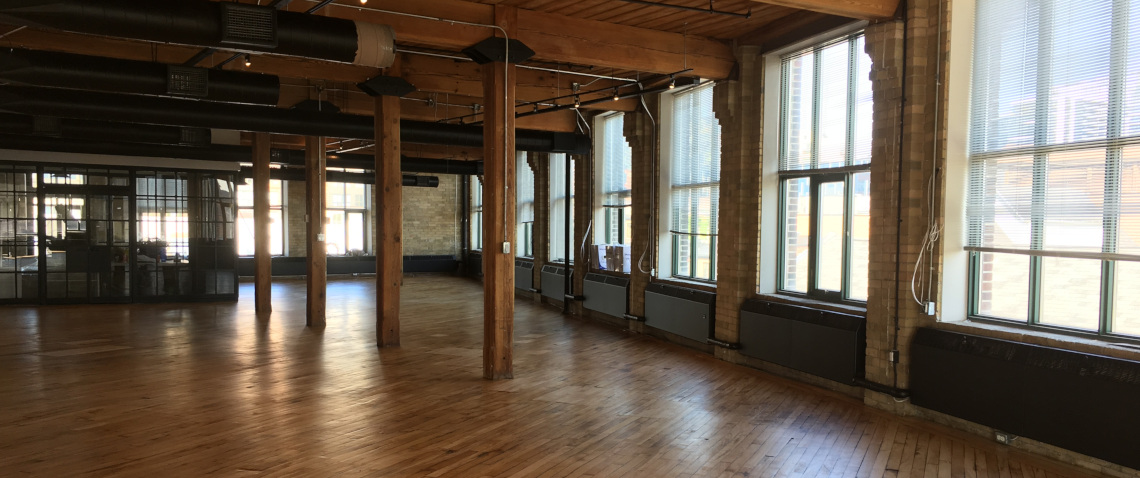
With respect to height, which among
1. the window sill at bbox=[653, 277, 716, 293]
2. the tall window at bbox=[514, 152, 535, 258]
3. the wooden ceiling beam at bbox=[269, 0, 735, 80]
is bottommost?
the window sill at bbox=[653, 277, 716, 293]

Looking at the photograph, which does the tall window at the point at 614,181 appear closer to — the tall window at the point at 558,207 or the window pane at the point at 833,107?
the tall window at the point at 558,207

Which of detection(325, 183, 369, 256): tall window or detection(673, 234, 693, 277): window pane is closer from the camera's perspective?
detection(673, 234, 693, 277): window pane

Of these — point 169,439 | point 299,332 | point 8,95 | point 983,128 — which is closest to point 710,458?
point 983,128

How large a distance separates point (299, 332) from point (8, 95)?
14.1 feet

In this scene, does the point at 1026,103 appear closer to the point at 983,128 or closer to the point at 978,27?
the point at 983,128

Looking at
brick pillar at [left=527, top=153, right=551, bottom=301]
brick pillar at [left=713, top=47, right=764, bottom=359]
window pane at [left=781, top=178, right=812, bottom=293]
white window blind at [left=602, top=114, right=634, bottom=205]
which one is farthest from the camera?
brick pillar at [left=527, top=153, right=551, bottom=301]

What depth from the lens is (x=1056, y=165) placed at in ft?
16.0

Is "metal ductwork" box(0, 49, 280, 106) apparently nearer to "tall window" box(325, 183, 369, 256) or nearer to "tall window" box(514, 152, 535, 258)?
"tall window" box(514, 152, 535, 258)

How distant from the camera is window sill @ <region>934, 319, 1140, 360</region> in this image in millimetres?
4402

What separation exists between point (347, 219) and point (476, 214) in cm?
377

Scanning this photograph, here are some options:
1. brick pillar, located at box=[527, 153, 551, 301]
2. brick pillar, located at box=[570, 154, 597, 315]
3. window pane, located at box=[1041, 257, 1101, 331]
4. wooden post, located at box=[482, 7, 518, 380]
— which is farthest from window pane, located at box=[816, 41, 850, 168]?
brick pillar, located at box=[527, 153, 551, 301]

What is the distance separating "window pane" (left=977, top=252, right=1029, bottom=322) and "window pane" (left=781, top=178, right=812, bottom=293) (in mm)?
2025

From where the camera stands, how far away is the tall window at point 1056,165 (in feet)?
14.8

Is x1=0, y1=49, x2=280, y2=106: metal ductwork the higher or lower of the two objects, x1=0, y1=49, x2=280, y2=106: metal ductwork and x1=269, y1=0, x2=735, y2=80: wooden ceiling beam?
the lower
